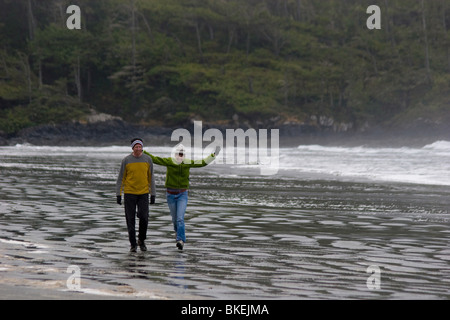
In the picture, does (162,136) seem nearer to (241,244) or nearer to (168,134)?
(168,134)

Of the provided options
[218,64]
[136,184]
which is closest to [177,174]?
[136,184]

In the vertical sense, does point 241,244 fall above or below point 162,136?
below

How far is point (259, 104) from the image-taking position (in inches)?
3169

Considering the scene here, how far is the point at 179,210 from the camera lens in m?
11.0

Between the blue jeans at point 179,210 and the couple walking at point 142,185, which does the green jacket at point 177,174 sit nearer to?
the couple walking at point 142,185

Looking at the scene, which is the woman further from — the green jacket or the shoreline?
the shoreline

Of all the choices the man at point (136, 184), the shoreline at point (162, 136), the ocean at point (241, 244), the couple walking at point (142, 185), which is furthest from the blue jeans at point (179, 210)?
the shoreline at point (162, 136)

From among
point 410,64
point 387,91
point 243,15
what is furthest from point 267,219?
point 243,15

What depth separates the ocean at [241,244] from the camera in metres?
7.96

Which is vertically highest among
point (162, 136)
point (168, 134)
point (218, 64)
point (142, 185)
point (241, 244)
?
point (218, 64)

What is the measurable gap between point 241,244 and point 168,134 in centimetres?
6417

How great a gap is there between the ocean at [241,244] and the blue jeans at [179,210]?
28cm
